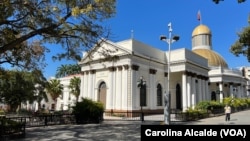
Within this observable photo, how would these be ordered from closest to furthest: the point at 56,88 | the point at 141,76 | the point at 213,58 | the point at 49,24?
1. the point at 49,24
2. the point at 141,76
3. the point at 56,88
4. the point at 213,58

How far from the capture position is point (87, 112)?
2373 cm

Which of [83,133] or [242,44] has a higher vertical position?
[242,44]

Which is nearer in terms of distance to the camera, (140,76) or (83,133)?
(83,133)

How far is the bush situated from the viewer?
23.5 m

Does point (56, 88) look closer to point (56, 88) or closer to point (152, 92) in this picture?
point (56, 88)

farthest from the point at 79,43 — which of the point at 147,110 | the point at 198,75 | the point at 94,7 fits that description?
the point at 198,75

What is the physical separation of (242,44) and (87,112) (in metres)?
13.7

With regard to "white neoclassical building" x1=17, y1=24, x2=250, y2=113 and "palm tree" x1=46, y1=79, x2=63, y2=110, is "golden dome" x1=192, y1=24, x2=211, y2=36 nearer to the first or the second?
"white neoclassical building" x1=17, y1=24, x2=250, y2=113

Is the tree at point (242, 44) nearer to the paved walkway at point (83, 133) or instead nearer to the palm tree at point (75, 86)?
the paved walkway at point (83, 133)

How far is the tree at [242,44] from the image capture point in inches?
653

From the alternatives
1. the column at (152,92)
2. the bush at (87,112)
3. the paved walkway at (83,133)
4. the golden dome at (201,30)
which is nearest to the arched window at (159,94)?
the column at (152,92)

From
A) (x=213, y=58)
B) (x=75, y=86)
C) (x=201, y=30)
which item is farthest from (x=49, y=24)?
(x=201, y=30)

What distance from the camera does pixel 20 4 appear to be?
13.2 m

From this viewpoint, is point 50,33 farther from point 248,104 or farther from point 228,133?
point 248,104
